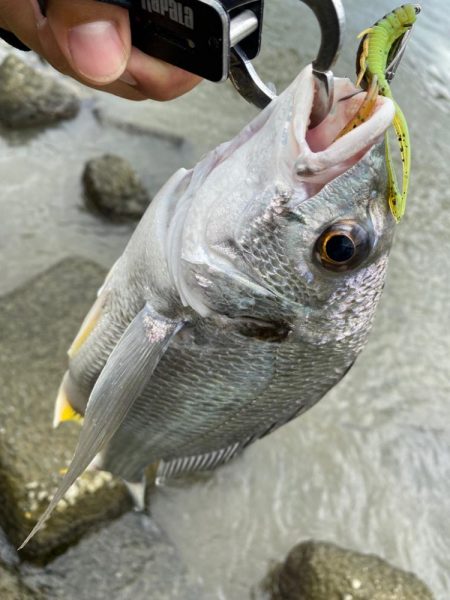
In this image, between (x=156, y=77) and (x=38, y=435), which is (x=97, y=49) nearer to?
(x=156, y=77)

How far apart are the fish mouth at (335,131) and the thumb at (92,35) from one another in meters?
0.37

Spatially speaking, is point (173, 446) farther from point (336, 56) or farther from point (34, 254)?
point (34, 254)

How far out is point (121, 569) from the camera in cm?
260

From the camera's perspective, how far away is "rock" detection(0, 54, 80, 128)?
4.16 meters

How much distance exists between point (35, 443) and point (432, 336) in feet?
8.37

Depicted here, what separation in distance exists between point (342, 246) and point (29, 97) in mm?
3552

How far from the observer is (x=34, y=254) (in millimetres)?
3506

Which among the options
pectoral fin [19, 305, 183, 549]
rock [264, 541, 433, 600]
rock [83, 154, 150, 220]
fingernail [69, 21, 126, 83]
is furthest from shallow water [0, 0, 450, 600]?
fingernail [69, 21, 126, 83]

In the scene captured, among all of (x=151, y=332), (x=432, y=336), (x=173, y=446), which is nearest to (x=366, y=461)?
(x=432, y=336)

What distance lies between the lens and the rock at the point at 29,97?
416cm

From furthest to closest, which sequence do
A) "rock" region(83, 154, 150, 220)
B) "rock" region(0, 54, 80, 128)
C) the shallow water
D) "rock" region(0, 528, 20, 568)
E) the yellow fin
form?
"rock" region(0, 54, 80, 128) < "rock" region(83, 154, 150, 220) < the shallow water < "rock" region(0, 528, 20, 568) < the yellow fin

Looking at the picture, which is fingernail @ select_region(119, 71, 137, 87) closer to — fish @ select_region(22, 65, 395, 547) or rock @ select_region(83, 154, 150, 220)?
fish @ select_region(22, 65, 395, 547)

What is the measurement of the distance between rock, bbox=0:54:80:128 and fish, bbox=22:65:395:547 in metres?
A: 2.84

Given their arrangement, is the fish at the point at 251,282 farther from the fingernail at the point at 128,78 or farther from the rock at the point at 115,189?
the rock at the point at 115,189
